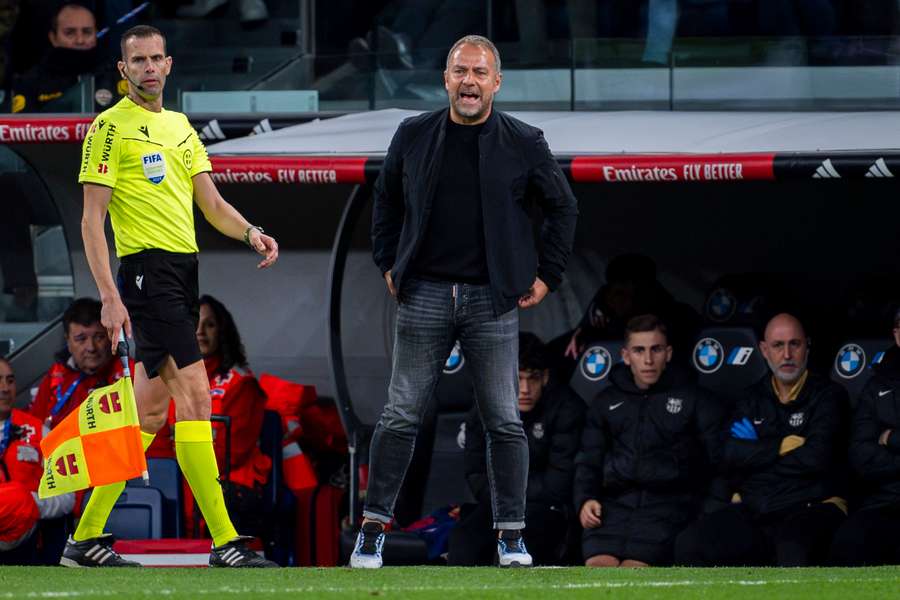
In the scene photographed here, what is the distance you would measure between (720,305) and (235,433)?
225cm

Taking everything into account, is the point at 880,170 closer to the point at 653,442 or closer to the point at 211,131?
the point at 653,442

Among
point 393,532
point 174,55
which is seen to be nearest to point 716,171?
point 393,532

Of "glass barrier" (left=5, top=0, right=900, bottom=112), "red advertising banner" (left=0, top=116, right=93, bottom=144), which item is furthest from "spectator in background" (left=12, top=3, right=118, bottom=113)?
"red advertising banner" (left=0, top=116, right=93, bottom=144)

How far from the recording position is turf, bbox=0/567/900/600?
540 centimetres

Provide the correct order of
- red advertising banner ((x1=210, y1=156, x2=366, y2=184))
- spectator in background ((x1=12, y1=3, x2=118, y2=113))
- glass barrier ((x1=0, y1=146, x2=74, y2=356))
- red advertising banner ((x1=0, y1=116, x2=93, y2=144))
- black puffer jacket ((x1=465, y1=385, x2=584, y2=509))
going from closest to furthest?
black puffer jacket ((x1=465, y1=385, x2=584, y2=509)), red advertising banner ((x1=210, y1=156, x2=366, y2=184)), red advertising banner ((x1=0, y1=116, x2=93, y2=144)), spectator in background ((x1=12, y1=3, x2=118, y2=113)), glass barrier ((x1=0, y1=146, x2=74, y2=356))

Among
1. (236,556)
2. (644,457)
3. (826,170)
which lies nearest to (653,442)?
(644,457)

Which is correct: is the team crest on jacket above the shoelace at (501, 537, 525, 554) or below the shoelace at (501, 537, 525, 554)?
above

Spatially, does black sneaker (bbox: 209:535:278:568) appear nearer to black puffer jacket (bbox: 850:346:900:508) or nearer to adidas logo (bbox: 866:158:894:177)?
black puffer jacket (bbox: 850:346:900:508)

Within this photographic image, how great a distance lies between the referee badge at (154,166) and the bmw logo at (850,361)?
123 inches

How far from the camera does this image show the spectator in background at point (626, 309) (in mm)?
8562

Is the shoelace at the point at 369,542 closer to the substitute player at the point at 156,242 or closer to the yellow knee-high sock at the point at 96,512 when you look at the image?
the substitute player at the point at 156,242

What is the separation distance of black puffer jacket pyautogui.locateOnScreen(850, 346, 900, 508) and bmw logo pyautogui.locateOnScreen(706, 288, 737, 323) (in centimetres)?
142

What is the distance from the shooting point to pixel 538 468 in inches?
317

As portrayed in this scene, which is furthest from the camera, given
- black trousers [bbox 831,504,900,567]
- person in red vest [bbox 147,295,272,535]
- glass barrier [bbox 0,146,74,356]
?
glass barrier [bbox 0,146,74,356]
